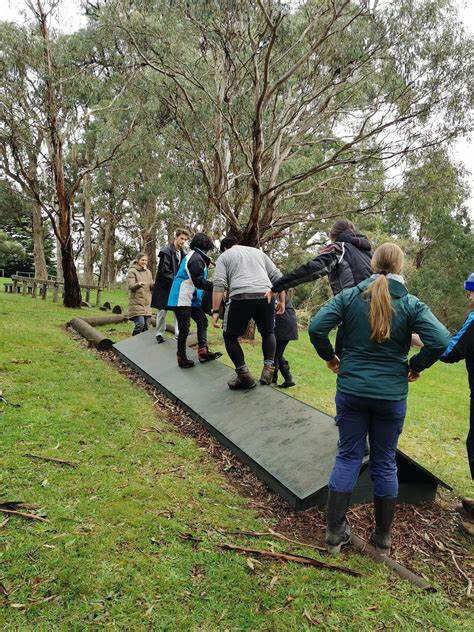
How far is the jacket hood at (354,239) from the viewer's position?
381cm

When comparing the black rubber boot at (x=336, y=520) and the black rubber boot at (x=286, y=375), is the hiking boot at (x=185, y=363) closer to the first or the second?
the black rubber boot at (x=286, y=375)

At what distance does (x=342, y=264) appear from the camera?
3.75 metres

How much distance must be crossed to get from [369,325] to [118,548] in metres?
2.02

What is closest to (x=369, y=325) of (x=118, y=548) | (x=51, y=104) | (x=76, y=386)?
(x=118, y=548)

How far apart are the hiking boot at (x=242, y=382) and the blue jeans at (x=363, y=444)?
6.91 feet

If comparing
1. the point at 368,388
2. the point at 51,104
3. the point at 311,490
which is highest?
the point at 51,104

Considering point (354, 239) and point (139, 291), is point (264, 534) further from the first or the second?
point (139, 291)

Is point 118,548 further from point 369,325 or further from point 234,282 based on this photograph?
point 234,282

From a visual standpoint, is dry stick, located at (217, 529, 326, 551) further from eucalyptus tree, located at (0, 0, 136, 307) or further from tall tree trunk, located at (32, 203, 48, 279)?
tall tree trunk, located at (32, 203, 48, 279)

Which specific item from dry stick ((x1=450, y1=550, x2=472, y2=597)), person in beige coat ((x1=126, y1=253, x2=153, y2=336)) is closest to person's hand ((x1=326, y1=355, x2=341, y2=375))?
dry stick ((x1=450, y1=550, x2=472, y2=597))

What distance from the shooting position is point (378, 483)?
279cm

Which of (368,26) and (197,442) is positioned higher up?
(368,26)

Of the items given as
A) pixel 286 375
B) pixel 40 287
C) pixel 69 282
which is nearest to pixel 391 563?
pixel 286 375

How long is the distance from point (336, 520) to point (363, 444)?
0.52 meters
